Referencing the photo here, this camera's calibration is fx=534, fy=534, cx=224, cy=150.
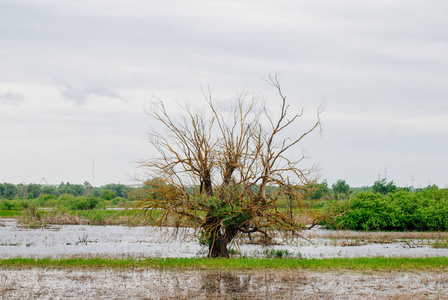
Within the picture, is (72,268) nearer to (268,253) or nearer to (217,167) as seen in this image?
(217,167)

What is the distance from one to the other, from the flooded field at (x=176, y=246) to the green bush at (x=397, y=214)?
5710 mm

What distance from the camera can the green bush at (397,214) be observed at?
46.5m

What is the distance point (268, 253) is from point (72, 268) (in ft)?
34.6

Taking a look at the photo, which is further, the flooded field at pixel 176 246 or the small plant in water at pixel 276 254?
the flooded field at pixel 176 246

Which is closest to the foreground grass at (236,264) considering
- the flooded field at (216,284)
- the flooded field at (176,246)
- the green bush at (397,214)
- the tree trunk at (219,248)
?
the flooded field at (216,284)

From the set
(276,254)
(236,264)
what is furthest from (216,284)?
(276,254)

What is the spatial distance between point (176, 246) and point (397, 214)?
2242 centimetres

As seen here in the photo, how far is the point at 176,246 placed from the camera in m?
34.3

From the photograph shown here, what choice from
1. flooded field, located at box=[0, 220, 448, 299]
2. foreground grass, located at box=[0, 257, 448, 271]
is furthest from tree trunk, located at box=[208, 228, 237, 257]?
flooded field, located at box=[0, 220, 448, 299]

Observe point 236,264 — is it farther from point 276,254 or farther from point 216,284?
point 276,254

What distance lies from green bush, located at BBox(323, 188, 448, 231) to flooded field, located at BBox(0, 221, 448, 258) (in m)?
5.71

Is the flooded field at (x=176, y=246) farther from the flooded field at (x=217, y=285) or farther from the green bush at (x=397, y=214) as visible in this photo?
the flooded field at (x=217, y=285)

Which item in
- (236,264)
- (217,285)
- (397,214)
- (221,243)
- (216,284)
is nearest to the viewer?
Answer: (217,285)

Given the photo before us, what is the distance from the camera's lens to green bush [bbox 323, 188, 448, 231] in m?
46.5
